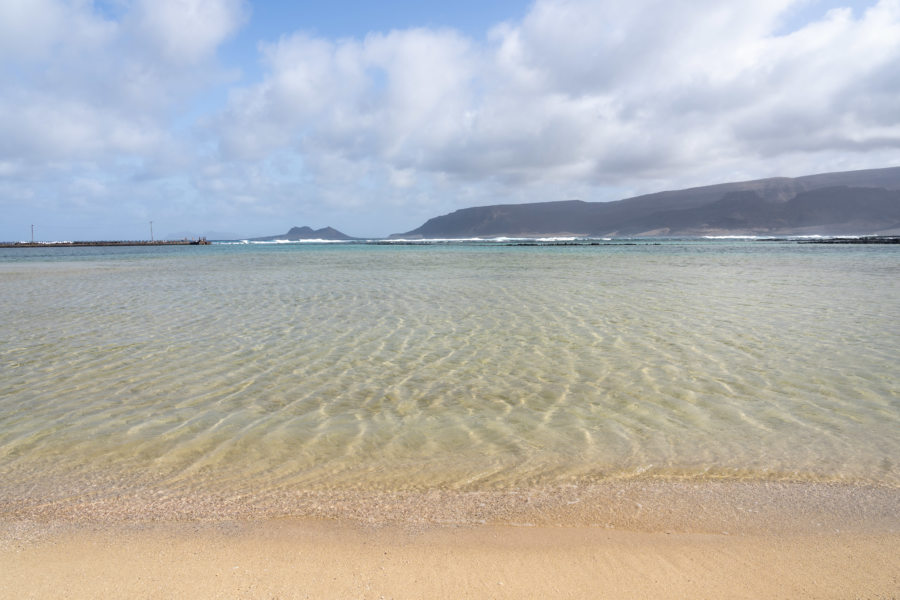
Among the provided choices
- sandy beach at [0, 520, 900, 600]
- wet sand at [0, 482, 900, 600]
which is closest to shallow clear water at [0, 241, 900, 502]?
wet sand at [0, 482, 900, 600]

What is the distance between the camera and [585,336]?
30.0 feet

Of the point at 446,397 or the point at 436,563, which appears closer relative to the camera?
the point at 436,563

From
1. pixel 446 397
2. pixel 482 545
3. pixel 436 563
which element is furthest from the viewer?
pixel 446 397

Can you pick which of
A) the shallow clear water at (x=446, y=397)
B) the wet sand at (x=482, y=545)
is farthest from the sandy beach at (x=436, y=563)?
the shallow clear water at (x=446, y=397)

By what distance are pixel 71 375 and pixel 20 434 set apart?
222 centimetres

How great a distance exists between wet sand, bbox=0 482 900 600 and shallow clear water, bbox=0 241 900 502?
319 mm

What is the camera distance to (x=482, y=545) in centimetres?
308

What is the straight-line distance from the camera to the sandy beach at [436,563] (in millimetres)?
2689

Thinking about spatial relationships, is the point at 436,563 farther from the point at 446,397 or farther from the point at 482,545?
the point at 446,397

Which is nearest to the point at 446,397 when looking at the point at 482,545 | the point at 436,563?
the point at 482,545

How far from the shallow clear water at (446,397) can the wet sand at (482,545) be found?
0.32 meters

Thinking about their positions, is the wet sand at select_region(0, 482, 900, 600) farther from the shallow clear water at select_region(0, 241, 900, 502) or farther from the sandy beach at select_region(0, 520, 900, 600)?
the shallow clear water at select_region(0, 241, 900, 502)

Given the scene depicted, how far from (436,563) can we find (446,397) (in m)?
3.05

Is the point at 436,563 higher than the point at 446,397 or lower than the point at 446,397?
lower
